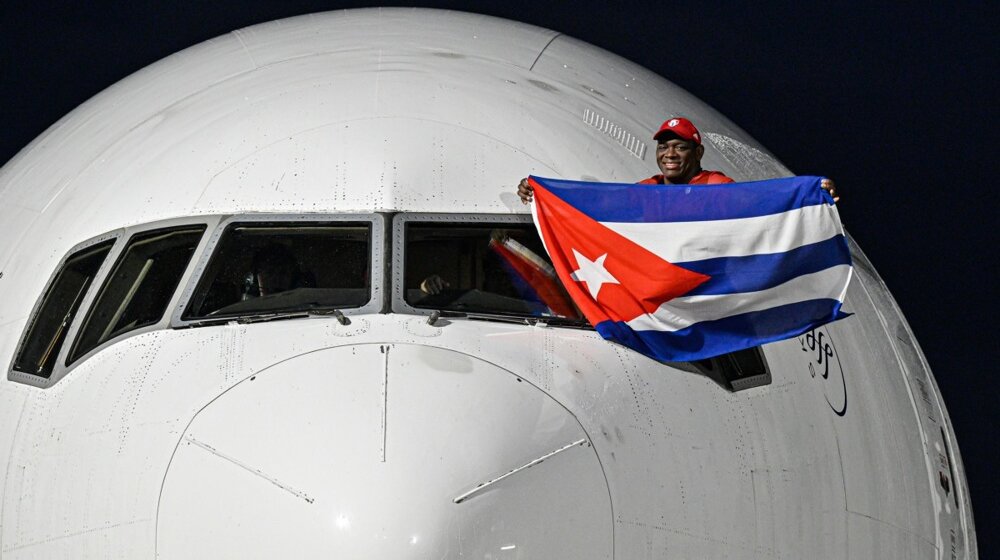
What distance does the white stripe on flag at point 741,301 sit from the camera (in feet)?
26.0

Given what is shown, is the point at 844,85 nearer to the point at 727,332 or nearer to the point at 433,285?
the point at 727,332

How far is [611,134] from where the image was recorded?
29.1 feet

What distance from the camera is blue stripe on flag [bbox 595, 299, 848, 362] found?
765 centimetres

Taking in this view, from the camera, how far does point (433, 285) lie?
7.79 metres

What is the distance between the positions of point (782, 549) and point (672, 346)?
1.01 metres

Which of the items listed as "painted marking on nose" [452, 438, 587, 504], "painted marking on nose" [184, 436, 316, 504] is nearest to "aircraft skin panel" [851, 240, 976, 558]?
"painted marking on nose" [452, 438, 587, 504]

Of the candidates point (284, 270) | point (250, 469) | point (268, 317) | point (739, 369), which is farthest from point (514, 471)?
point (284, 270)

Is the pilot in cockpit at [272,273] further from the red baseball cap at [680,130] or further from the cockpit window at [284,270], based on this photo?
the red baseball cap at [680,130]

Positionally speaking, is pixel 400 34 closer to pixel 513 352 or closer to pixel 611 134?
pixel 611 134

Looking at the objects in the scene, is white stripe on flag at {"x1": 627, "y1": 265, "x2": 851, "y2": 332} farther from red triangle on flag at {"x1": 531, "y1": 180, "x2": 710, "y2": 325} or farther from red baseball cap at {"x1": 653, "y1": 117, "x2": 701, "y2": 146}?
red baseball cap at {"x1": 653, "y1": 117, "x2": 701, "y2": 146}

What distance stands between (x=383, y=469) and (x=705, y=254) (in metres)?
2.27

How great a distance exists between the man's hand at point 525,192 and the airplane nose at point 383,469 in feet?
4.32

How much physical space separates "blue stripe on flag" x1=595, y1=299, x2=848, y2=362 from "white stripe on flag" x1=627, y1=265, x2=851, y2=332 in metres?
0.03

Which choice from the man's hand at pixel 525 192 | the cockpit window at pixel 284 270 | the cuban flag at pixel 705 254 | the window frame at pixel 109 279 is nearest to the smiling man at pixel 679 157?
the cuban flag at pixel 705 254
